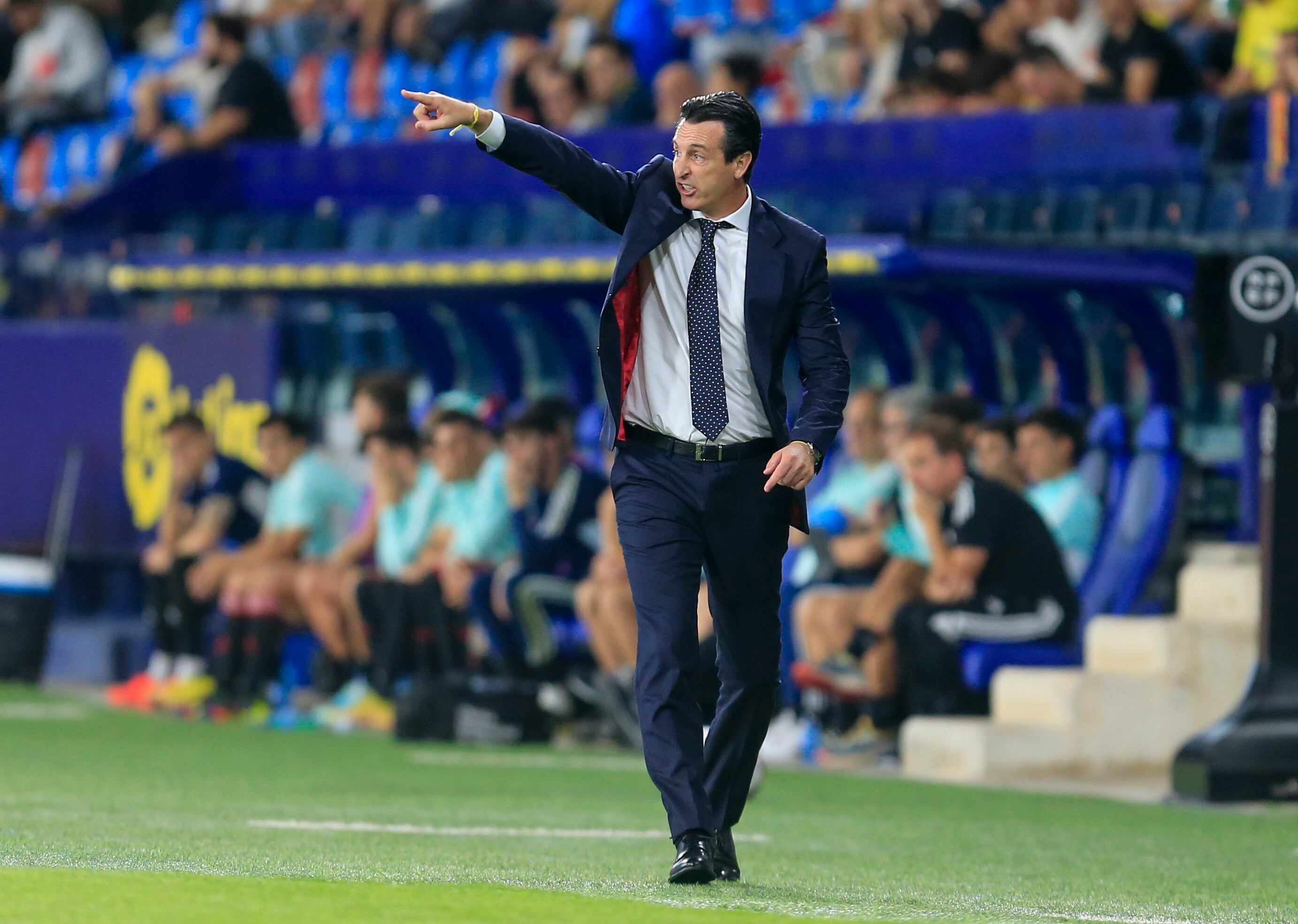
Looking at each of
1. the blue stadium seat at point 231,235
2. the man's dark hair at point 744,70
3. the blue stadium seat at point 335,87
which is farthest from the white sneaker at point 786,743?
the blue stadium seat at point 335,87

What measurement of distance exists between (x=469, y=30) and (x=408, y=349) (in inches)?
125

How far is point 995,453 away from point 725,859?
545cm

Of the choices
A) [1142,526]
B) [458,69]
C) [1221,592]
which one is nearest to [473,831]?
[1221,592]

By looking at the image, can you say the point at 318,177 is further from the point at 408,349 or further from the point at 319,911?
the point at 319,911

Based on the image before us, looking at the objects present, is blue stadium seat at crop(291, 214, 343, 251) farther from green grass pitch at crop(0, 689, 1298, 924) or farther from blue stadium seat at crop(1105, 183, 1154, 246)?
blue stadium seat at crop(1105, 183, 1154, 246)

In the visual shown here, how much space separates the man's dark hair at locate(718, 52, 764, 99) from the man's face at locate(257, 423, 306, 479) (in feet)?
10.4

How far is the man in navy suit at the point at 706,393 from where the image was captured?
5637 millimetres

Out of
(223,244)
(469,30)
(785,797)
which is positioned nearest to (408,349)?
(223,244)

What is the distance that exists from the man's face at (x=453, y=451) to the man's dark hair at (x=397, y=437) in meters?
0.39

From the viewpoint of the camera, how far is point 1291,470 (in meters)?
9.00

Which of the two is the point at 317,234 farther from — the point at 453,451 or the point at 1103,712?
the point at 1103,712

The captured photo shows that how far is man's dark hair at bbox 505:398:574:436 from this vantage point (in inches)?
465

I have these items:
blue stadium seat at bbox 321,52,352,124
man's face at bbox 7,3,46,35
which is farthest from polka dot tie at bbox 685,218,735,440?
man's face at bbox 7,3,46,35

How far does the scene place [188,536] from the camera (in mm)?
13281
